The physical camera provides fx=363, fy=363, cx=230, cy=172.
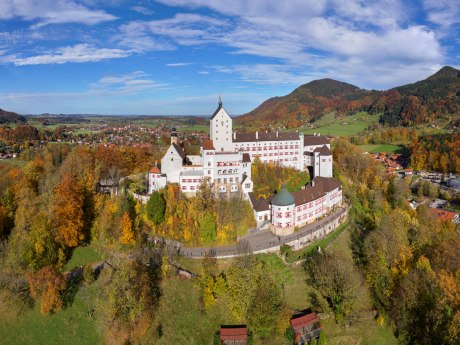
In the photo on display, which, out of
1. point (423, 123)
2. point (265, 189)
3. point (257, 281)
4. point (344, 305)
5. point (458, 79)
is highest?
point (458, 79)

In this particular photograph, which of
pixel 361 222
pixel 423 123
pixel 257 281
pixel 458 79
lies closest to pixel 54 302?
pixel 257 281

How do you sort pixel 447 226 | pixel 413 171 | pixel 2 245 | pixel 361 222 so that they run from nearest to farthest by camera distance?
pixel 2 245, pixel 447 226, pixel 361 222, pixel 413 171

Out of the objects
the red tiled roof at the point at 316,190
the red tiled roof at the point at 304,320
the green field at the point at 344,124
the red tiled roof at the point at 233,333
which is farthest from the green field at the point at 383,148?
the red tiled roof at the point at 233,333

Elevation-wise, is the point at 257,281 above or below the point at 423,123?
below

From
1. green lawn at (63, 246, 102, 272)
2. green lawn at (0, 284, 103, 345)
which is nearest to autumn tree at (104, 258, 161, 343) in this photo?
green lawn at (0, 284, 103, 345)

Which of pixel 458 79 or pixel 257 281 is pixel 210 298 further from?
pixel 458 79

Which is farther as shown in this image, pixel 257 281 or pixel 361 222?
pixel 361 222
